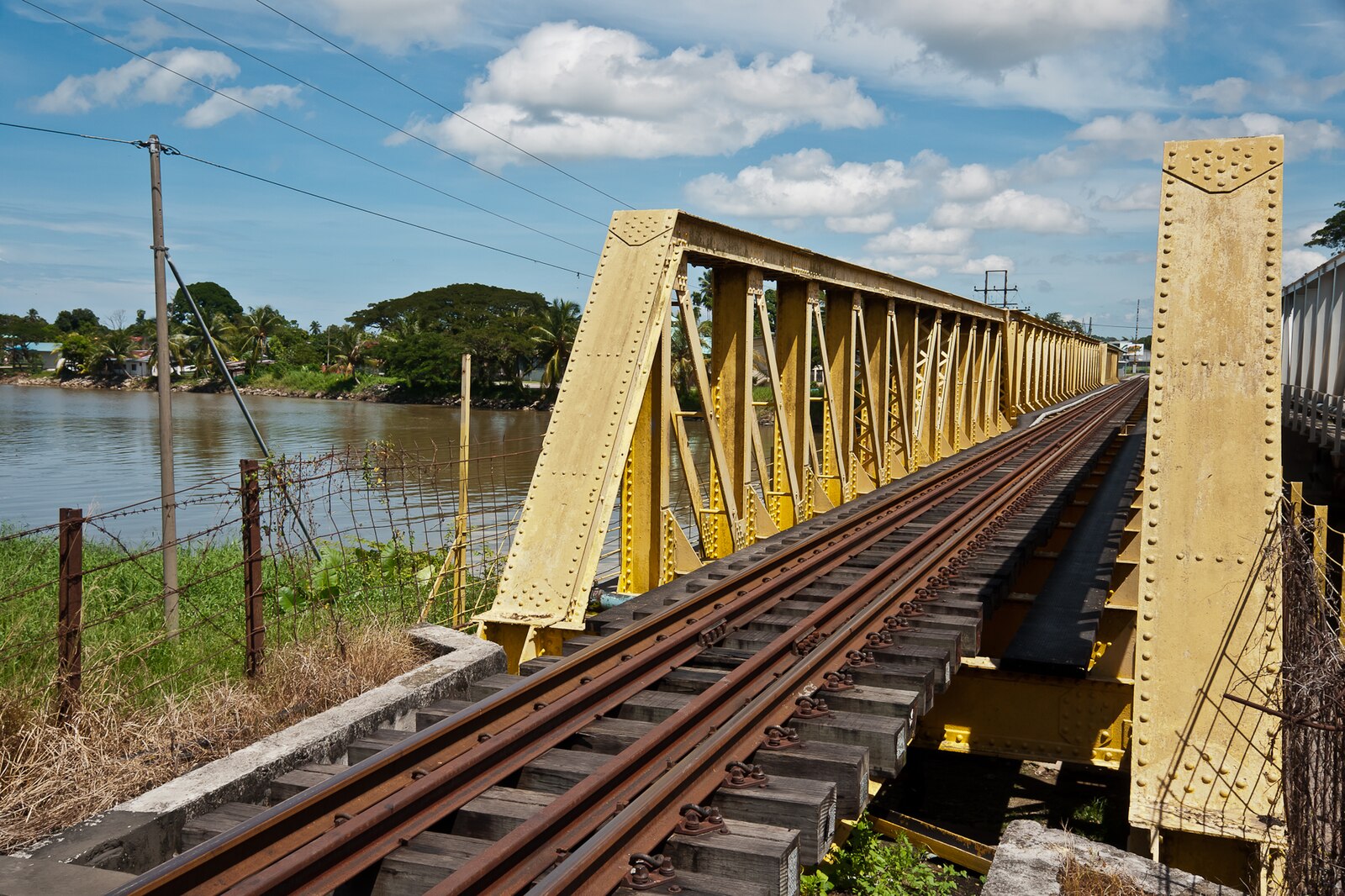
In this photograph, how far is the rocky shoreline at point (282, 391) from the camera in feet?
259

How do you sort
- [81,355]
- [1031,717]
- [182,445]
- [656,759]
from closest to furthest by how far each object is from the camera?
[656,759] → [1031,717] → [182,445] → [81,355]

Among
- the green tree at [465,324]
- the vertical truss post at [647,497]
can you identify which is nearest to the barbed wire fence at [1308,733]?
the vertical truss post at [647,497]

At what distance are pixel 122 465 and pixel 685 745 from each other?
31311 mm

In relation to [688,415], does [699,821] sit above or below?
below

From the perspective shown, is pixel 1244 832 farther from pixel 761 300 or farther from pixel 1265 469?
pixel 761 300

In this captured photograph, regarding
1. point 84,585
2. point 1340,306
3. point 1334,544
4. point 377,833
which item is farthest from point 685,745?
point 1340,306

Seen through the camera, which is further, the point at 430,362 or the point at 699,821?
the point at 430,362

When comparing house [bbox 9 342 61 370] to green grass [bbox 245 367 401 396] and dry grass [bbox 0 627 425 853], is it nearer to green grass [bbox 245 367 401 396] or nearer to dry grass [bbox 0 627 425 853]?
green grass [bbox 245 367 401 396]

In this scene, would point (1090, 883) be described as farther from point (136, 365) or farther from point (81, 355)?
point (81, 355)

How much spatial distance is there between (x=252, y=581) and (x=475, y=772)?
2964mm

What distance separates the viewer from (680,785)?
13.3 ft

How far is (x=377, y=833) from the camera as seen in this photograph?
3.74 meters

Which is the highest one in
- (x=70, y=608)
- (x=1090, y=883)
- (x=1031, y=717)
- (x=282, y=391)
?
(x=70, y=608)

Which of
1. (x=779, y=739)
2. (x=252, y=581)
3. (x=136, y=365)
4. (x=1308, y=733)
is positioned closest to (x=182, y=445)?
(x=252, y=581)
